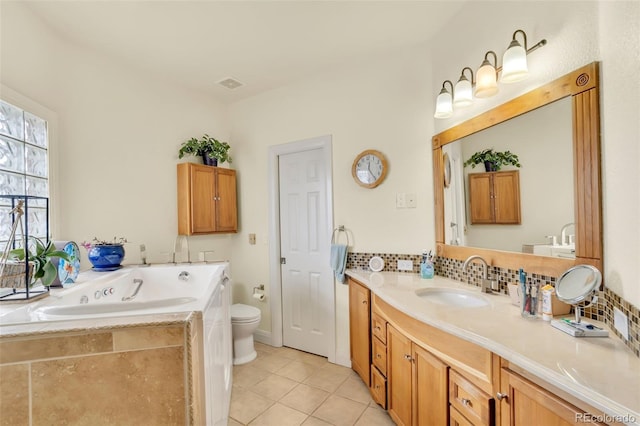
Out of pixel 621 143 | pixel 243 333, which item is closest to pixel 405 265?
pixel 621 143

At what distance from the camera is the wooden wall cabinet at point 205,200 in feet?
9.04

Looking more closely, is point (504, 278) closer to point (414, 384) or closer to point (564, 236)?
point (564, 236)

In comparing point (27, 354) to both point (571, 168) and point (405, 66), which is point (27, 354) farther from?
point (405, 66)

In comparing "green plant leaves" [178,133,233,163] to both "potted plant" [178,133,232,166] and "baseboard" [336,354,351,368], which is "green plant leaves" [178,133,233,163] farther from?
"baseboard" [336,354,351,368]

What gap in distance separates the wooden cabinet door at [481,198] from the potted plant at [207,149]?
2.37m

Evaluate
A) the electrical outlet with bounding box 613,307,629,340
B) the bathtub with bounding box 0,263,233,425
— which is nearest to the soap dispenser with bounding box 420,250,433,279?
the electrical outlet with bounding box 613,307,629,340

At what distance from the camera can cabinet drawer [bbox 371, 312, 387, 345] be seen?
6.00ft

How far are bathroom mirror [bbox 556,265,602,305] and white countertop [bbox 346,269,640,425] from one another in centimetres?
14

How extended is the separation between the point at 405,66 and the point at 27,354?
2.77 meters

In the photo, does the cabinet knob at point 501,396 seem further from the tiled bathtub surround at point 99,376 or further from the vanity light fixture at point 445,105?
the vanity light fixture at point 445,105

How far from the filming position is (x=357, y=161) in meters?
2.50

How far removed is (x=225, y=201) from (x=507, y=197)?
2537 millimetres

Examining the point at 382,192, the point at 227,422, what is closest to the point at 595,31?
the point at 382,192

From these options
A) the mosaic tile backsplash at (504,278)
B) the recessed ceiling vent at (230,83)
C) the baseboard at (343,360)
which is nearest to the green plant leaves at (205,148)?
the recessed ceiling vent at (230,83)
